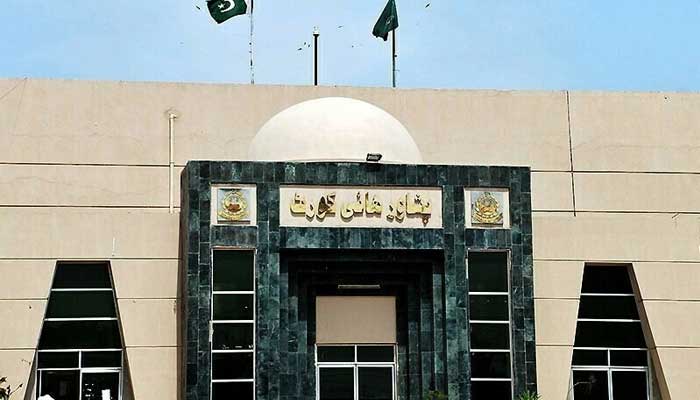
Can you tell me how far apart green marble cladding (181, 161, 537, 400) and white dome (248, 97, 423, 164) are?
41.5 inches

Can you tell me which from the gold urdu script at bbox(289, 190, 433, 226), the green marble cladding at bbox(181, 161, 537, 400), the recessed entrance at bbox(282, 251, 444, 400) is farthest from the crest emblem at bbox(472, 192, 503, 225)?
the recessed entrance at bbox(282, 251, 444, 400)

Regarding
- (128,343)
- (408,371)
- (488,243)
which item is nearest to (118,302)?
(128,343)

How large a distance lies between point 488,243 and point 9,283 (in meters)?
11.7

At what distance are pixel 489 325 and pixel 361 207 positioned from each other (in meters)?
4.25

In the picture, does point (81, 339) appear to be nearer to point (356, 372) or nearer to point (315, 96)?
point (356, 372)

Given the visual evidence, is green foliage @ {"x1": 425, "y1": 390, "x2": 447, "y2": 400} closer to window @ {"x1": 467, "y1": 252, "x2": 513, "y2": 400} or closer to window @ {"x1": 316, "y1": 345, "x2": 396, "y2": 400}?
window @ {"x1": 467, "y1": 252, "x2": 513, "y2": 400}

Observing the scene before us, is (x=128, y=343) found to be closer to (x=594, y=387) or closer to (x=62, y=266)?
(x=62, y=266)

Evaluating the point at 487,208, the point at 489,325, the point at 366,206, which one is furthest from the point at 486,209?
the point at 366,206

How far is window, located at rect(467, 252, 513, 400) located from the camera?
28.8 meters

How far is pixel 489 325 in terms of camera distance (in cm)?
2908

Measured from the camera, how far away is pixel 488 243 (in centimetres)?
2922

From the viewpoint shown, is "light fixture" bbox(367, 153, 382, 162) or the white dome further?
the white dome

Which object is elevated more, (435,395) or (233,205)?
(233,205)

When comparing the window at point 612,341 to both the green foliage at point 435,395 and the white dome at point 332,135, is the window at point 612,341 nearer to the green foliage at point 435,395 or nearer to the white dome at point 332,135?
the green foliage at point 435,395
